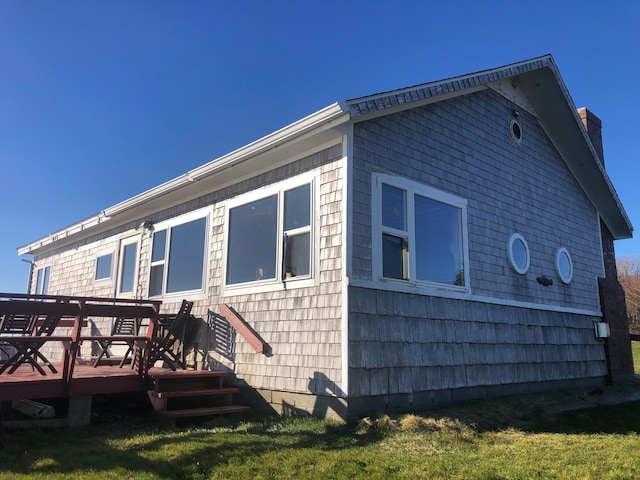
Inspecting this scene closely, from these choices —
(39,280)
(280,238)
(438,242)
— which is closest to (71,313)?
(280,238)

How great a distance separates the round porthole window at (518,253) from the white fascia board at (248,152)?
4094mm

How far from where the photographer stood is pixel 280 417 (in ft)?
18.9

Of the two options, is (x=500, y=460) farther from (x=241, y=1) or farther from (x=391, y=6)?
(x=241, y=1)

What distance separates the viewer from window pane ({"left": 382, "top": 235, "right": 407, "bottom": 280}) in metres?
6.02

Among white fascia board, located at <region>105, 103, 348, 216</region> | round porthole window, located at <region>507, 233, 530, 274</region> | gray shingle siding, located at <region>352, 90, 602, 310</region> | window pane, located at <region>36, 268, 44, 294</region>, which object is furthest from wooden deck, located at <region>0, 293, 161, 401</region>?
window pane, located at <region>36, 268, 44, 294</region>

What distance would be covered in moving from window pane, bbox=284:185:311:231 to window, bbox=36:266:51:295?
10.3 metres

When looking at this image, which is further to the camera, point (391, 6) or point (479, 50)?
point (479, 50)

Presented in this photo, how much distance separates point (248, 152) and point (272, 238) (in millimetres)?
1187

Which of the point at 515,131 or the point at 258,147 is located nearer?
the point at 258,147

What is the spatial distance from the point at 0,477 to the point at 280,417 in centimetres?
284

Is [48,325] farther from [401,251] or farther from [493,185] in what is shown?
[493,185]

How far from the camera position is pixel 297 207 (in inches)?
252

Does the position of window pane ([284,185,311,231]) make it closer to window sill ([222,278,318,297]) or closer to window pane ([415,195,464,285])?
window sill ([222,278,318,297])

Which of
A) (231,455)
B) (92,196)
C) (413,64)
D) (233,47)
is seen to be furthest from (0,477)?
(92,196)
